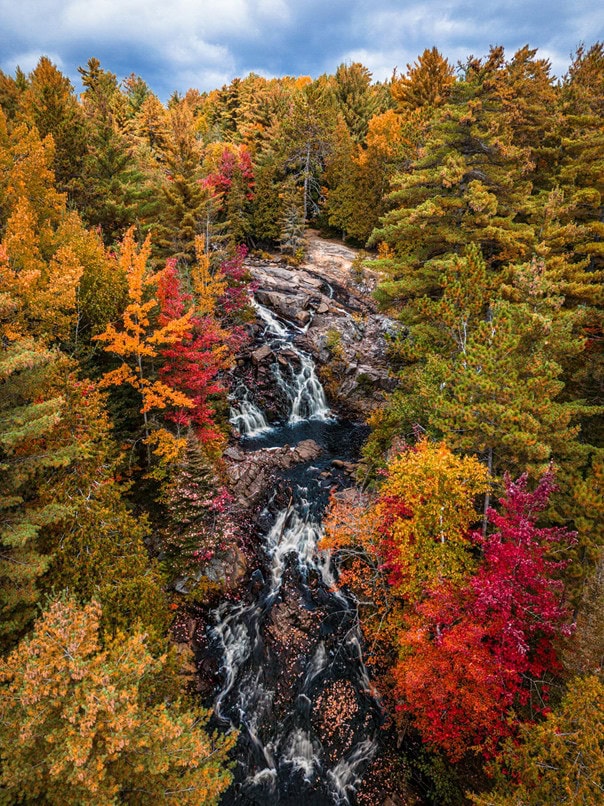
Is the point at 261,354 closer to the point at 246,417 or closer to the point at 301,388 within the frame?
the point at 301,388

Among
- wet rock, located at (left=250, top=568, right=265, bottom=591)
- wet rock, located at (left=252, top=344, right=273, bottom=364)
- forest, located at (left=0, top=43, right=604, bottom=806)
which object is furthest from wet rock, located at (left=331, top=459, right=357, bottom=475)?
wet rock, located at (left=252, top=344, right=273, bottom=364)

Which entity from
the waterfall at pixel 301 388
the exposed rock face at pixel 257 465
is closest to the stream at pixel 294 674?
the exposed rock face at pixel 257 465

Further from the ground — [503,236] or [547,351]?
[503,236]

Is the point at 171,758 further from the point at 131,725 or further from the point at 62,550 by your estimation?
the point at 62,550

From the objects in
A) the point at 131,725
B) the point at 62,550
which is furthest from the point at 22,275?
the point at 131,725

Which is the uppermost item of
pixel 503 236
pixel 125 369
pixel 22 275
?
pixel 503 236

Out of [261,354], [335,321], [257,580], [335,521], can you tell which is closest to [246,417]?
[261,354]
